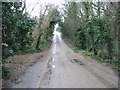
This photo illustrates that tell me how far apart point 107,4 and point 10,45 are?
12.7 m

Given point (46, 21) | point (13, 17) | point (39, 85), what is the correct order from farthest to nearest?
point (46, 21)
point (13, 17)
point (39, 85)

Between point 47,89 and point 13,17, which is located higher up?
point 13,17

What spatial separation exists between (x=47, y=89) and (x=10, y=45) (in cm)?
569

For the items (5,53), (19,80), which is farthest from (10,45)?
(19,80)

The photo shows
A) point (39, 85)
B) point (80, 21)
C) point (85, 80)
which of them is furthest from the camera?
point (80, 21)

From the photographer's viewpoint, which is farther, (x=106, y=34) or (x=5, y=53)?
(x=106, y=34)

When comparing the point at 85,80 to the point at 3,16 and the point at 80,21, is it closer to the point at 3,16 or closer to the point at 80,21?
the point at 3,16

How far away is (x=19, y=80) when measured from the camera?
51.2ft

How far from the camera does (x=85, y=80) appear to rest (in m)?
15.4

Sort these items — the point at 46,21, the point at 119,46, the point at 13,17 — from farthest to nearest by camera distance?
the point at 46,21 < the point at 119,46 < the point at 13,17

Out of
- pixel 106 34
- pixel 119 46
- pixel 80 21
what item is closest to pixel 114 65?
pixel 119 46

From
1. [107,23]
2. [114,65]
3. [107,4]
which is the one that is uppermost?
[107,4]

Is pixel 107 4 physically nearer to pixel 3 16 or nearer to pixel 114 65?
pixel 114 65

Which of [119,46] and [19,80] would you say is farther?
[119,46]
